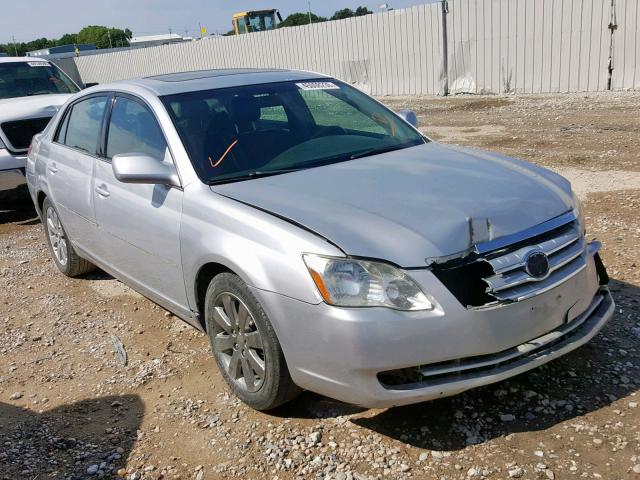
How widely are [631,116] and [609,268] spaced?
25.5 feet

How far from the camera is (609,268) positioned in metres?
4.83

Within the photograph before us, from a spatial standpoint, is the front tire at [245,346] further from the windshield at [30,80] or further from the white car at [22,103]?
the windshield at [30,80]

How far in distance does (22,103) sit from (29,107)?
0.20 metres

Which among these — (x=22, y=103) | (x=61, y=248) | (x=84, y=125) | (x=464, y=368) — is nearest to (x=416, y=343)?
(x=464, y=368)

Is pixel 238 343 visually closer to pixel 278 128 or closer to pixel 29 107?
pixel 278 128

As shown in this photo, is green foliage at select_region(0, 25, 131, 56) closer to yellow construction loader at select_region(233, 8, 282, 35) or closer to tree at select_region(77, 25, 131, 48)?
tree at select_region(77, 25, 131, 48)

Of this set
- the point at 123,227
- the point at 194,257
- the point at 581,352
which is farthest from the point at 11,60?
the point at 581,352

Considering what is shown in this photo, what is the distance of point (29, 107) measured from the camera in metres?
8.67

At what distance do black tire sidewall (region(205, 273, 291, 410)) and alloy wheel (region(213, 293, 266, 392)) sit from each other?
0.03 m

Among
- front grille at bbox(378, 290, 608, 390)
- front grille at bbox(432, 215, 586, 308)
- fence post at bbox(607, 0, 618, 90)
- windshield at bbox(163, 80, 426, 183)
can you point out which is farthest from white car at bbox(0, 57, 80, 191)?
fence post at bbox(607, 0, 618, 90)

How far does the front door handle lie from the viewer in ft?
14.6

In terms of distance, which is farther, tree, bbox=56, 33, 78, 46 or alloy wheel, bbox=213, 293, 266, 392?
tree, bbox=56, 33, 78, 46

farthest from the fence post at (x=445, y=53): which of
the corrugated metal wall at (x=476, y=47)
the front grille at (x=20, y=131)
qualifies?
the front grille at (x=20, y=131)

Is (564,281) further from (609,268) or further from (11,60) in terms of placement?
(11,60)
